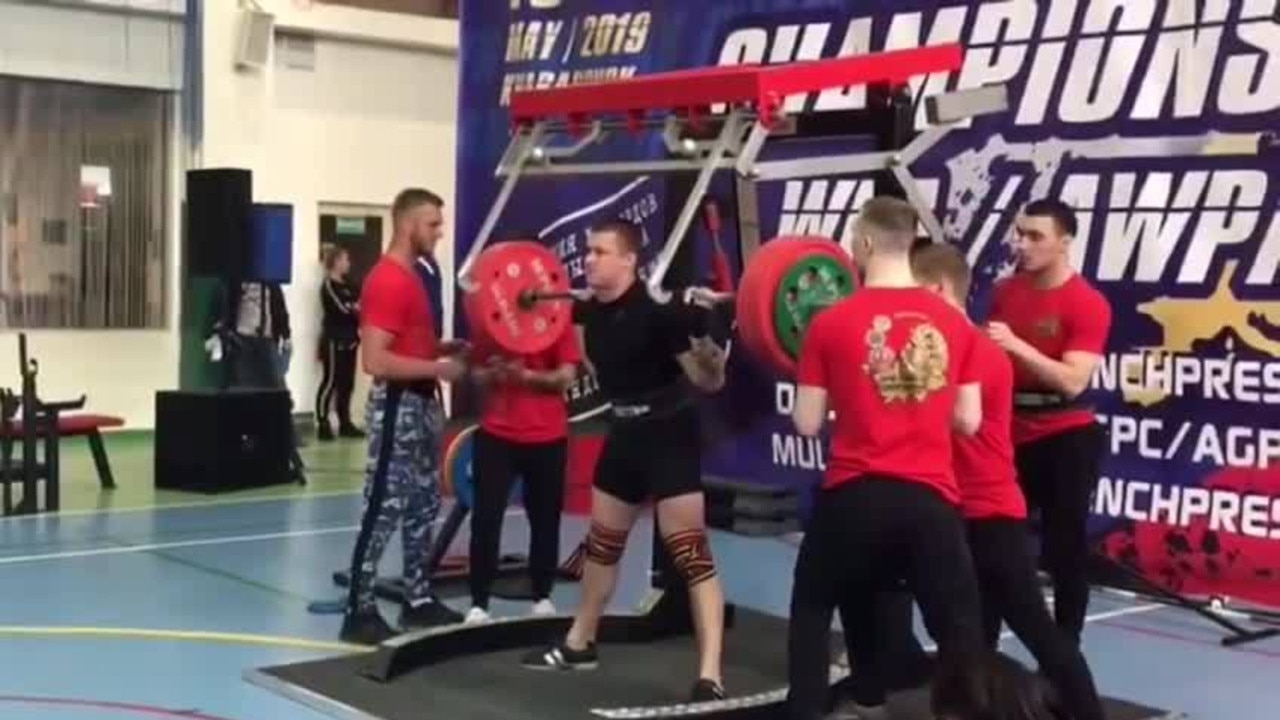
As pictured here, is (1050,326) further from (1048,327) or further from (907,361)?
(907,361)

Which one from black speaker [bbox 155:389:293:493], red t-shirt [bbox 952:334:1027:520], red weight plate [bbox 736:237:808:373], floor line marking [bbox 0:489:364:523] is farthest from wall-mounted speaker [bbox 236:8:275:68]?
red t-shirt [bbox 952:334:1027:520]

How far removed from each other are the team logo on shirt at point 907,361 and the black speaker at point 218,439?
6559 mm

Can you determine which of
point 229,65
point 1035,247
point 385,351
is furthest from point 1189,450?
point 229,65

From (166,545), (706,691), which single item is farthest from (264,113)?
(706,691)

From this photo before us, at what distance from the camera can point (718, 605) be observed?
507 centimetres

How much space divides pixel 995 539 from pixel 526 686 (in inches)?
66.3

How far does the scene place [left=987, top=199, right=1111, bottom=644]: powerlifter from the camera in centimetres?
502

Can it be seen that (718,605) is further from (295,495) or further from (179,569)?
(295,495)

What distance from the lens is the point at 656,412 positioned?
5.10 metres

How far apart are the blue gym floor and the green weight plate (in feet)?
5.39

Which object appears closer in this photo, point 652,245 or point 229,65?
point 652,245

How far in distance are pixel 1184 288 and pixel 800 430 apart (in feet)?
11.7

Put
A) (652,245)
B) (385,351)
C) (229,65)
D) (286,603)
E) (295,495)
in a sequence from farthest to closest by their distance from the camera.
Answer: (229,65) → (295,495) → (652,245) → (286,603) → (385,351)

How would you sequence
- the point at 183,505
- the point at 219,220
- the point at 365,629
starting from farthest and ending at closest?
the point at 219,220
the point at 183,505
the point at 365,629
